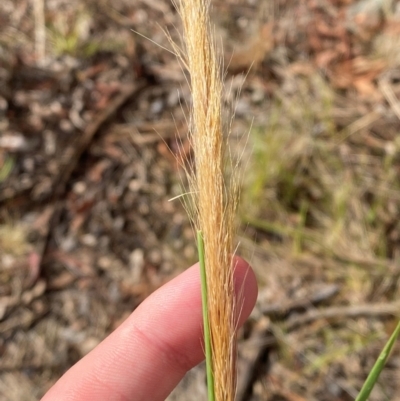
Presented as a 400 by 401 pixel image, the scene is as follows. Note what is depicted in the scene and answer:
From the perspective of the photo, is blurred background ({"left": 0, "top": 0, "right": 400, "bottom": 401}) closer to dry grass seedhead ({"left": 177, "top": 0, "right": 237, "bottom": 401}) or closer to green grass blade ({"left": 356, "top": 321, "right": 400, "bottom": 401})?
dry grass seedhead ({"left": 177, "top": 0, "right": 237, "bottom": 401})

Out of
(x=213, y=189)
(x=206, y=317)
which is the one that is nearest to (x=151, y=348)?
(x=206, y=317)

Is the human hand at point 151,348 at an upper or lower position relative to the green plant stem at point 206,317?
lower

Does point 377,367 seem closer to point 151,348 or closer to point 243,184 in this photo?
point 151,348

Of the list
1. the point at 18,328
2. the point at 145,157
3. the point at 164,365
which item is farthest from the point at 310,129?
the point at 18,328

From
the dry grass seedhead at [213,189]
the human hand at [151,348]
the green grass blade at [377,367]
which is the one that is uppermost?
the dry grass seedhead at [213,189]

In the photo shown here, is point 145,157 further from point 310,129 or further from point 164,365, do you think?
point 164,365

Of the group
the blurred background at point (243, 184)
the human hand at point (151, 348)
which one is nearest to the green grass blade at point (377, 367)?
the human hand at point (151, 348)

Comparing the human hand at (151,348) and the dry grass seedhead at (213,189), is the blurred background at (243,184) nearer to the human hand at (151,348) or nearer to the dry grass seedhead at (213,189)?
the human hand at (151,348)
